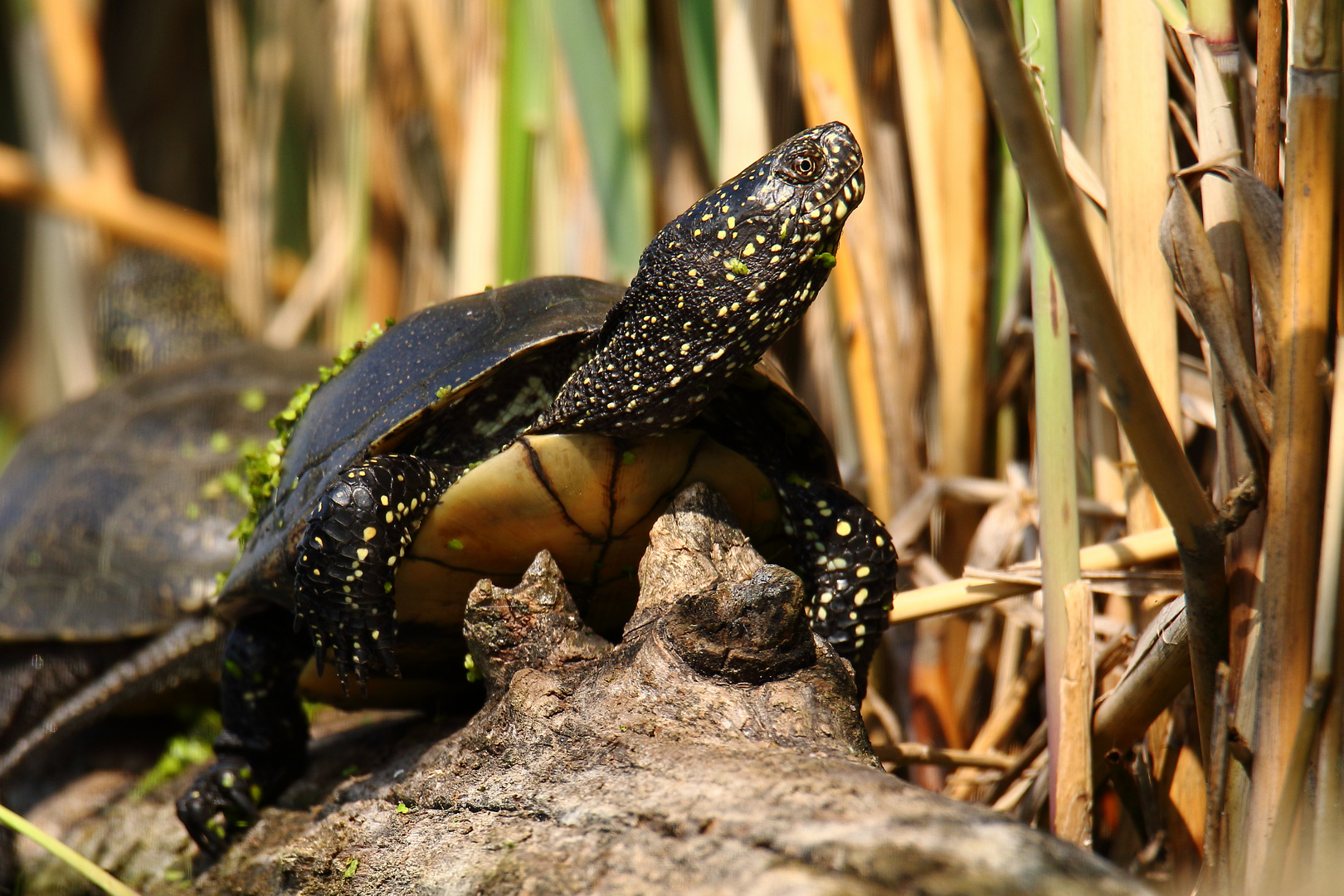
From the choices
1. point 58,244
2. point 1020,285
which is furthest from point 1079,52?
point 58,244

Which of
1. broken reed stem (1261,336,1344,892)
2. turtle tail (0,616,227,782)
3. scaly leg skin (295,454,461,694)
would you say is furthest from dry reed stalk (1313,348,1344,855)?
turtle tail (0,616,227,782)

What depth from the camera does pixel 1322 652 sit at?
3.56ft

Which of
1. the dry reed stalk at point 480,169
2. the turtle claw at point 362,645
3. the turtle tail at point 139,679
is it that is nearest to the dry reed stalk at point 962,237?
the turtle claw at point 362,645

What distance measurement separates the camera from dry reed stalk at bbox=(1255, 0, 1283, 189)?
1.31 meters

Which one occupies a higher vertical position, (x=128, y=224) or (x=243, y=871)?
(x=128, y=224)

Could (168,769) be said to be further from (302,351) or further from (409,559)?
(302,351)

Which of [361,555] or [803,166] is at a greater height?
[803,166]

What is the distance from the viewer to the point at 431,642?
71.7 inches

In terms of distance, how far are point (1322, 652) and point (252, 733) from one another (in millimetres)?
1818

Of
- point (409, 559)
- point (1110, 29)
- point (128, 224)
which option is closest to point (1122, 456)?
point (1110, 29)

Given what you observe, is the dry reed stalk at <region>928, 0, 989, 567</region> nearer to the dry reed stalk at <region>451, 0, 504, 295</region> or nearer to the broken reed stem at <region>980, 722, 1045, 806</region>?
the broken reed stem at <region>980, 722, 1045, 806</region>

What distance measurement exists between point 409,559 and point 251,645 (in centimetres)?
50

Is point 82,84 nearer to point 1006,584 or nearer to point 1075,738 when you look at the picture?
point 1006,584

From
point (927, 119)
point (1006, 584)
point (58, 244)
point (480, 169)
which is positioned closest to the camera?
point (1006, 584)
